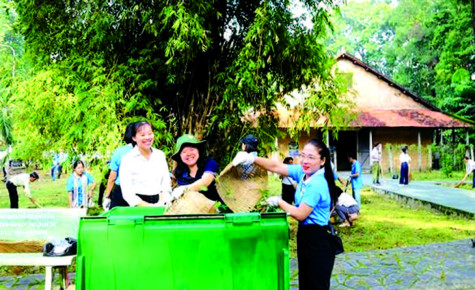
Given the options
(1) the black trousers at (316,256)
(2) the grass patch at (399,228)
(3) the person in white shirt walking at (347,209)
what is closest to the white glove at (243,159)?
(1) the black trousers at (316,256)

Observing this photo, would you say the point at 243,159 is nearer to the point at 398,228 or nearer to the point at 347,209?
the point at 347,209

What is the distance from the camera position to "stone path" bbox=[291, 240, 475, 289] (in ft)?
17.4

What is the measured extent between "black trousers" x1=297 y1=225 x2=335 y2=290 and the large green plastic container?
651 millimetres

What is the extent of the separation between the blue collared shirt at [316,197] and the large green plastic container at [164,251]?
549mm

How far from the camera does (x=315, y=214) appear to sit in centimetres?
318

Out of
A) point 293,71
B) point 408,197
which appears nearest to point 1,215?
point 293,71

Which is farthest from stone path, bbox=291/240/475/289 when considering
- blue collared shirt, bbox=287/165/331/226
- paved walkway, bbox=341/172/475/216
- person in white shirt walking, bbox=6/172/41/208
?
person in white shirt walking, bbox=6/172/41/208

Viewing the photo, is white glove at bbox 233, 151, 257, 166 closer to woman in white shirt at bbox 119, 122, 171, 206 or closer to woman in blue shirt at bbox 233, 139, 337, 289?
woman in blue shirt at bbox 233, 139, 337, 289

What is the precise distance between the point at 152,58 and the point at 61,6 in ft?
5.42

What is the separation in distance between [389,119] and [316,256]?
2403 centimetres

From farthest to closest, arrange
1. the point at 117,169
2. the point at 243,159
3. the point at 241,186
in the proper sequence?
1. the point at 117,169
2. the point at 241,186
3. the point at 243,159

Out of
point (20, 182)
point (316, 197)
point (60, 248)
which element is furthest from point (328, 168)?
point (20, 182)

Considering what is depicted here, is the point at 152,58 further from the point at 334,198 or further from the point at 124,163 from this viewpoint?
the point at 334,198

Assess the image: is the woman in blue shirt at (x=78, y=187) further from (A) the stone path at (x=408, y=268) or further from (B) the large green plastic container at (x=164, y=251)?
(B) the large green plastic container at (x=164, y=251)
